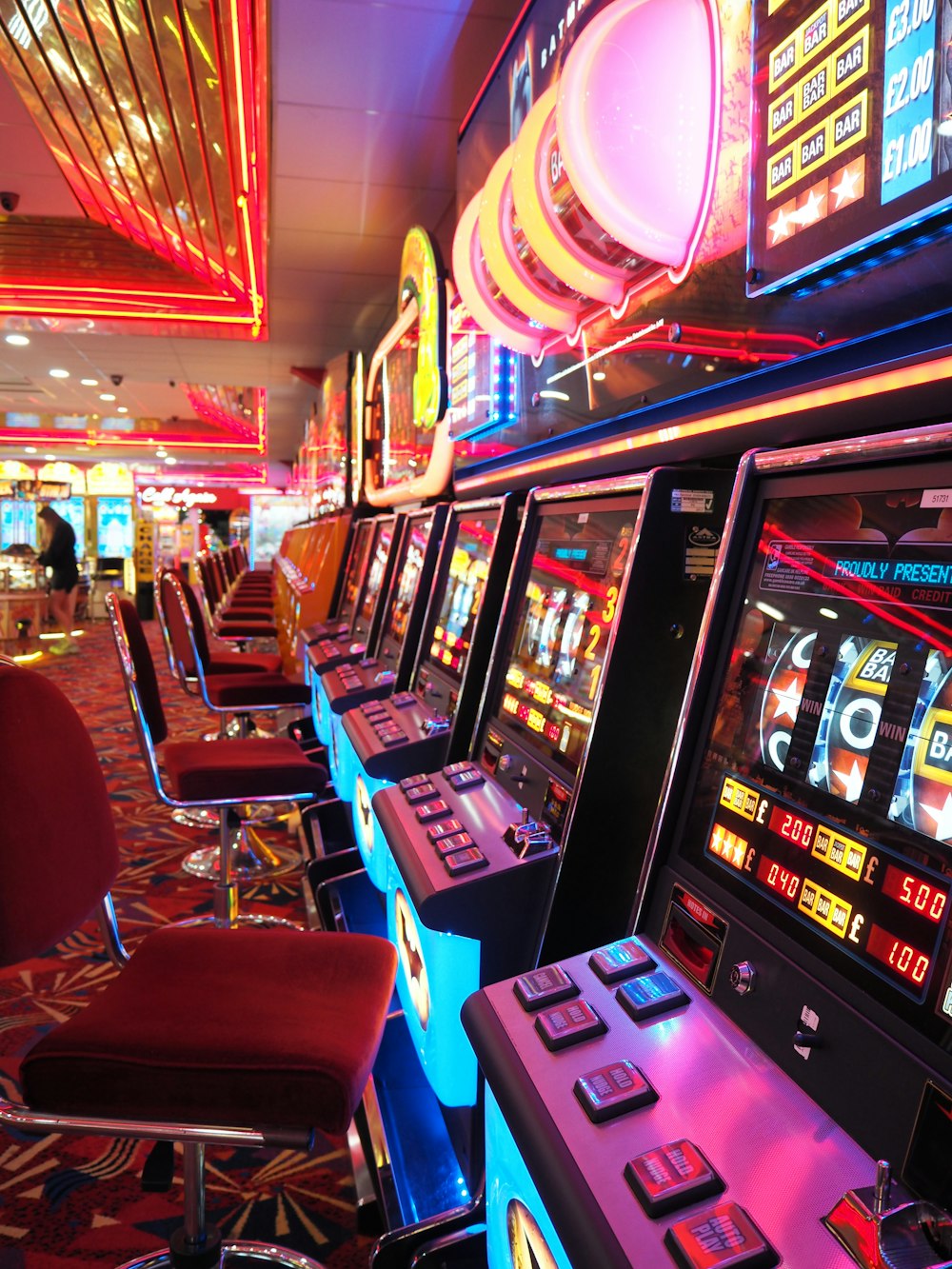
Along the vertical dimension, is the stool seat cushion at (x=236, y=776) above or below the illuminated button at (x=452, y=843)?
below

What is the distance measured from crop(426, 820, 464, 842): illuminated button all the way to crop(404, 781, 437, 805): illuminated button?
0.13 m

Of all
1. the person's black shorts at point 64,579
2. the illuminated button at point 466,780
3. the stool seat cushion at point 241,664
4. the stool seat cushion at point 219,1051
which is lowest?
the stool seat cushion at point 219,1051

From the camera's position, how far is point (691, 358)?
123 centimetres

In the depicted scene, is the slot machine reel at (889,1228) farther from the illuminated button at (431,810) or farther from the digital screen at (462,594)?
the digital screen at (462,594)

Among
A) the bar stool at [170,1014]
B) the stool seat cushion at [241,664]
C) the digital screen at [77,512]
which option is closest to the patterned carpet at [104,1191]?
the bar stool at [170,1014]

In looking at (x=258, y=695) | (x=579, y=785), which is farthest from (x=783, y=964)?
(x=258, y=695)

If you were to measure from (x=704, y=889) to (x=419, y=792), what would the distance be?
68cm

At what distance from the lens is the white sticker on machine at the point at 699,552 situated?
1258 millimetres

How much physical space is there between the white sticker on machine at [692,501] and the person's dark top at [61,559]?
10.2m

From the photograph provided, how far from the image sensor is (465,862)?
1252 millimetres

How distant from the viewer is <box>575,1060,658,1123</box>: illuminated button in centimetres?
74

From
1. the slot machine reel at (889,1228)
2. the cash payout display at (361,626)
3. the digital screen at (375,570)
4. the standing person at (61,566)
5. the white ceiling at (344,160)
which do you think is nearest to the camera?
the slot machine reel at (889,1228)

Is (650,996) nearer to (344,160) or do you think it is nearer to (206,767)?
(206,767)

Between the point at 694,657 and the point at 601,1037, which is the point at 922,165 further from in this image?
the point at 601,1037
